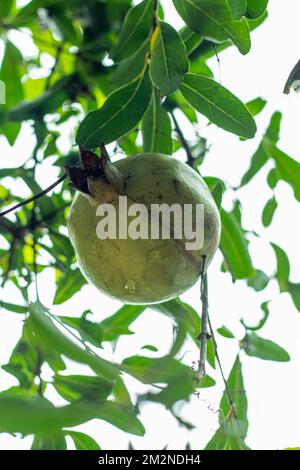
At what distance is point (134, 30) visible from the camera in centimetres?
138

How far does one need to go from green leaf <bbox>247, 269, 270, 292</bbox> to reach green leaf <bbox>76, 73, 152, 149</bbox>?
2.29ft

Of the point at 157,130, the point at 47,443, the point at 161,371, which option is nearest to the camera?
the point at 161,371

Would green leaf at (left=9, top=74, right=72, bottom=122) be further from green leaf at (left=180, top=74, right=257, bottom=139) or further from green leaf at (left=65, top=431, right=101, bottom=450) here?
green leaf at (left=65, top=431, right=101, bottom=450)

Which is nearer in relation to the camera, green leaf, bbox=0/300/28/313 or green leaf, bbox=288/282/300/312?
green leaf, bbox=0/300/28/313

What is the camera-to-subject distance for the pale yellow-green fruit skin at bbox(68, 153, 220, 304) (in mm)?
1186

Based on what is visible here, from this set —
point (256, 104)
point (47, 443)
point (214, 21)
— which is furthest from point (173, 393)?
point (256, 104)

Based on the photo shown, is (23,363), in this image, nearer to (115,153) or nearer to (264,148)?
(115,153)

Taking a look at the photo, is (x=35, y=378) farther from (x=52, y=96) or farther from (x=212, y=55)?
(x=212, y=55)

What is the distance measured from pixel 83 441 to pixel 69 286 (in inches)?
19.3

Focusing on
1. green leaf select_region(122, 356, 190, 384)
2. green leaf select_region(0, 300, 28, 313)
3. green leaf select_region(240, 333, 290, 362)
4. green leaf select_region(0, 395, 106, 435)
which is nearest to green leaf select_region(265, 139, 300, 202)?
green leaf select_region(240, 333, 290, 362)

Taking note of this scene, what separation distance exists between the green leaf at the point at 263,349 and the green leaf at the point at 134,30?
2.60 ft

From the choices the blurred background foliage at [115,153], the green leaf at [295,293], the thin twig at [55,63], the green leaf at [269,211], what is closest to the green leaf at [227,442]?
the blurred background foliage at [115,153]
